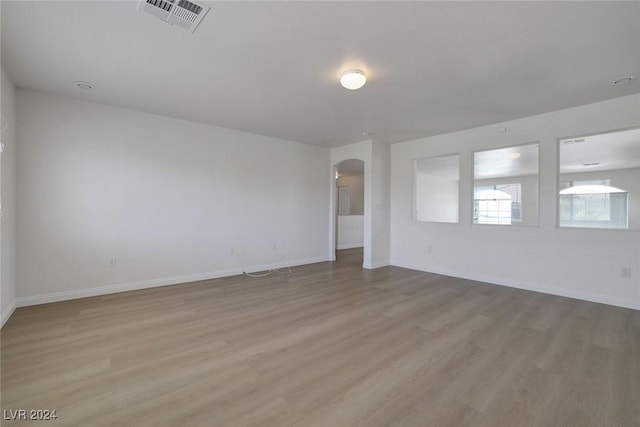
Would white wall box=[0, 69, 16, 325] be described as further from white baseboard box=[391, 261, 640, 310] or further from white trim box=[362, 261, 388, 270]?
white baseboard box=[391, 261, 640, 310]

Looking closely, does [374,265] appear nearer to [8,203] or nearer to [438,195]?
[438,195]

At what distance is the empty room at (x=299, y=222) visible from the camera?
181 centimetres

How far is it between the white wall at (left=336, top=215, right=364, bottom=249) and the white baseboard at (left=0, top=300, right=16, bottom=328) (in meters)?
6.31

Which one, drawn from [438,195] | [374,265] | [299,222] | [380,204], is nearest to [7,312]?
[299,222]

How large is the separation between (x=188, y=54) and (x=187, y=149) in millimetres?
2121

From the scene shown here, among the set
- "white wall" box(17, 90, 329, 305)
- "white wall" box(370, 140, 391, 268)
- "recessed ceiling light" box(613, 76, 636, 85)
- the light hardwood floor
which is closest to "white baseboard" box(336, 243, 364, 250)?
Answer: "white wall" box(370, 140, 391, 268)

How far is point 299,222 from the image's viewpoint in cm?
586

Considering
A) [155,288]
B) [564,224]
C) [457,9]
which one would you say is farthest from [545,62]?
[155,288]

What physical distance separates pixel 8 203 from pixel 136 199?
122cm

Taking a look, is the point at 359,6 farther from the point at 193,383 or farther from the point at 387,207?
the point at 387,207

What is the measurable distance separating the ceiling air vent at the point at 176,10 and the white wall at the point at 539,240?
4423 mm

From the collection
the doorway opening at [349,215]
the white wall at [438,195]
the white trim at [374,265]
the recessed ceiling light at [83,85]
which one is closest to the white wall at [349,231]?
the doorway opening at [349,215]

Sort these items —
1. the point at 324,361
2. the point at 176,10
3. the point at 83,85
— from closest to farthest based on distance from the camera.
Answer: the point at 176,10
the point at 324,361
the point at 83,85

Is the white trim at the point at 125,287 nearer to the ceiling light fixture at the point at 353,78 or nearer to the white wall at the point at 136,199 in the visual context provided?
the white wall at the point at 136,199
